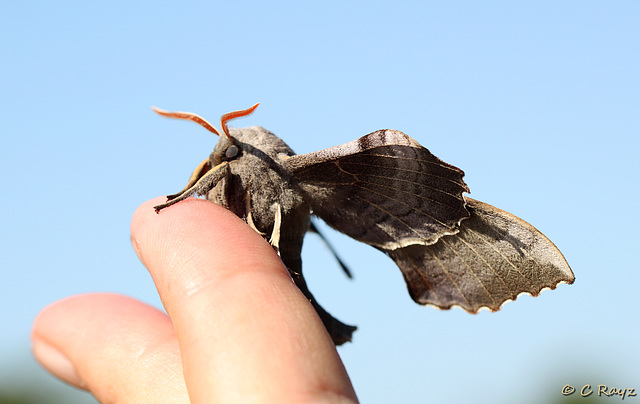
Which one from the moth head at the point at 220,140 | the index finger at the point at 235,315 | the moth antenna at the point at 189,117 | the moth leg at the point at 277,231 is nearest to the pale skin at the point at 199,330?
the index finger at the point at 235,315

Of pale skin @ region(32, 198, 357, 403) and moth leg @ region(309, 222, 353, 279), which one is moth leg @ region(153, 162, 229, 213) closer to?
pale skin @ region(32, 198, 357, 403)

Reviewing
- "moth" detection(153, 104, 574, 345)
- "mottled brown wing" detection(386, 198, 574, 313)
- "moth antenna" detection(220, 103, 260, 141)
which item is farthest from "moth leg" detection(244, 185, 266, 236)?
"mottled brown wing" detection(386, 198, 574, 313)

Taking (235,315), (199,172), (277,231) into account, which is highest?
(199,172)

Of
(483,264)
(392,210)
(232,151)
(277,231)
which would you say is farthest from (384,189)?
(232,151)

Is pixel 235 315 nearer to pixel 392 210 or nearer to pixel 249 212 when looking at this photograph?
pixel 249 212

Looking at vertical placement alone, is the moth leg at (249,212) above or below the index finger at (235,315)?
above

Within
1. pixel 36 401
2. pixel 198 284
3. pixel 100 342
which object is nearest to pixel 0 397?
pixel 36 401

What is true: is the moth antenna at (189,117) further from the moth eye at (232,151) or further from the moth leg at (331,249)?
the moth leg at (331,249)

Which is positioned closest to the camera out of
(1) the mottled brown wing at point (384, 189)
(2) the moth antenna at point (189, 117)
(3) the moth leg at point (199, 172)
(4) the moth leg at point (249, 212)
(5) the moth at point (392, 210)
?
(1) the mottled brown wing at point (384, 189)
